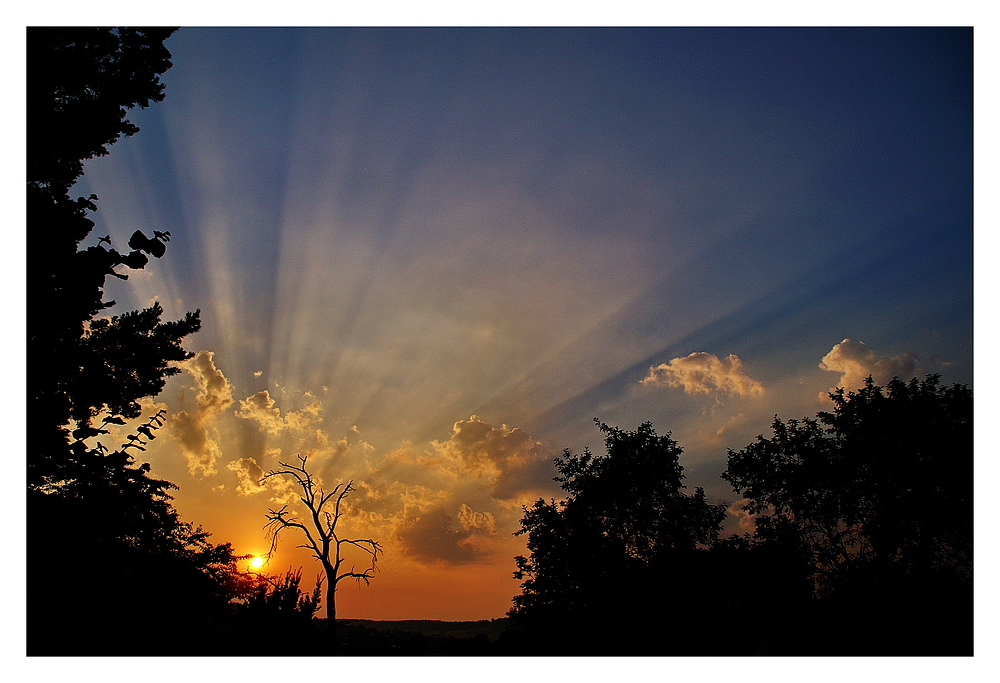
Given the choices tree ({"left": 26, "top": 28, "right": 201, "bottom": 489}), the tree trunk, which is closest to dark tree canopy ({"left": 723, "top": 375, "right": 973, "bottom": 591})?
the tree trunk

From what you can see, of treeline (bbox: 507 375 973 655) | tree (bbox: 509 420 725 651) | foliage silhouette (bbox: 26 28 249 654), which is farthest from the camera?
tree (bbox: 509 420 725 651)

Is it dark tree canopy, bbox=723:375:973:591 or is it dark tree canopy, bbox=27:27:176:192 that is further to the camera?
dark tree canopy, bbox=723:375:973:591

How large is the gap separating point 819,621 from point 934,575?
589 centimetres

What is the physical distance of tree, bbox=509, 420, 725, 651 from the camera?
2502 cm

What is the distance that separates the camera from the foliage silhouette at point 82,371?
11.9 m

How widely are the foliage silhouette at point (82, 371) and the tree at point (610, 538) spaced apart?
18436mm

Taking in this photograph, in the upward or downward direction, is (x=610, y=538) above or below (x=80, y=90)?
below

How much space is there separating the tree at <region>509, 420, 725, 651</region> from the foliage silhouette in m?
18.4

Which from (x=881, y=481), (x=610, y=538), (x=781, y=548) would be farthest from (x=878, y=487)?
(x=610, y=538)

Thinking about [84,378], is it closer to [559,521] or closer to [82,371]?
[82,371]

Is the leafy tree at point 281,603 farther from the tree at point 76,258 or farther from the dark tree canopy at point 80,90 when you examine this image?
the dark tree canopy at point 80,90

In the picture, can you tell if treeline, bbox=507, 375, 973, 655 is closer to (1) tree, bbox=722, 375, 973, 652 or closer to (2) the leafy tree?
(1) tree, bbox=722, 375, 973, 652

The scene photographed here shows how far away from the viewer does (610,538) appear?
29.8m

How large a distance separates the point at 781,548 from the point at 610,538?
364 inches
